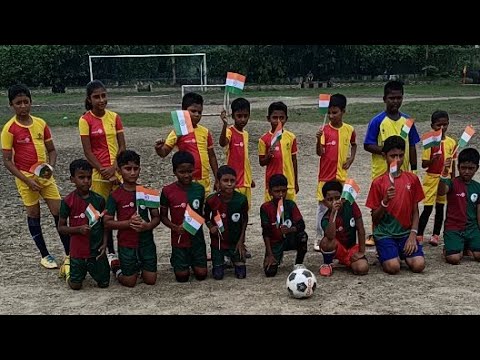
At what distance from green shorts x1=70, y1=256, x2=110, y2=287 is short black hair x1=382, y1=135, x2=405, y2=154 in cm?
305

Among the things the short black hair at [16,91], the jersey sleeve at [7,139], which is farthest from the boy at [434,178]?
the jersey sleeve at [7,139]

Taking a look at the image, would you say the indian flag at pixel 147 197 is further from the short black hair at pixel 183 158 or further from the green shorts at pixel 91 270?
the green shorts at pixel 91 270

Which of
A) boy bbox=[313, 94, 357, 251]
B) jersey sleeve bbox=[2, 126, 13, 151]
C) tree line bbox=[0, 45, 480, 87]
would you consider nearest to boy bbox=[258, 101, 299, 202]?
boy bbox=[313, 94, 357, 251]

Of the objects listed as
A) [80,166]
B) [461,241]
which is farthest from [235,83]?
[461,241]

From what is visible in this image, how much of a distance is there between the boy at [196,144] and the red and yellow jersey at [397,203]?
1.71m

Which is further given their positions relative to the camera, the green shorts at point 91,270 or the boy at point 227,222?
the boy at point 227,222

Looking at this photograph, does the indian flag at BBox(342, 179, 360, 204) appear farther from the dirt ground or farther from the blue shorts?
the dirt ground

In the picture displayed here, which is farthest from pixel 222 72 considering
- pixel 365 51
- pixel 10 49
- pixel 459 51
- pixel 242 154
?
pixel 242 154

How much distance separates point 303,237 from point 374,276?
0.79 m

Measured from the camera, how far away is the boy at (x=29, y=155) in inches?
228

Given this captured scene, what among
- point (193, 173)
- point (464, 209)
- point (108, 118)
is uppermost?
point (108, 118)

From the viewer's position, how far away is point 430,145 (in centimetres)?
625
